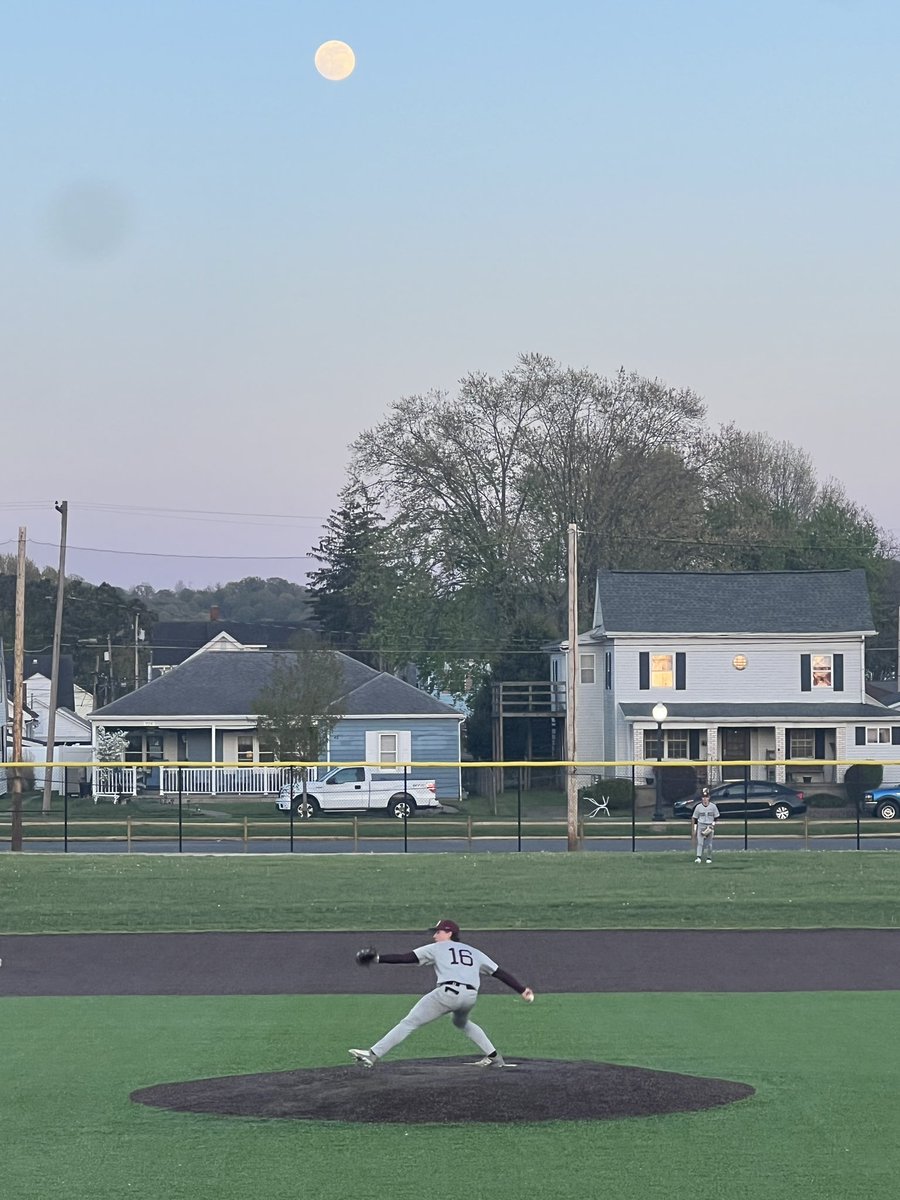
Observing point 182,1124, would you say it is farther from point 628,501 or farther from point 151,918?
A: point 628,501

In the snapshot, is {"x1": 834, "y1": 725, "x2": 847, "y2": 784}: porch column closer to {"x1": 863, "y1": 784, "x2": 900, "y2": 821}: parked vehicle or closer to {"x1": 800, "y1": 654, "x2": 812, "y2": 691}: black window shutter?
{"x1": 800, "y1": 654, "x2": 812, "y2": 691}: black window shutter

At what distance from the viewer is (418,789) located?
47.1m

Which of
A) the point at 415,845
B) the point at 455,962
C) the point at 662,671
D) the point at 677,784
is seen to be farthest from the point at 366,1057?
the point at 662,671

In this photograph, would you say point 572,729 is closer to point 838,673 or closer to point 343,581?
point 838,673

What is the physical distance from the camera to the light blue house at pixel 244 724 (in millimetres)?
57625

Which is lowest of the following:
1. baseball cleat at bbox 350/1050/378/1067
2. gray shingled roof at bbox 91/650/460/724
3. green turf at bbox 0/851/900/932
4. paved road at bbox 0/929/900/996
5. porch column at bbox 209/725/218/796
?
paved road at bbox 0/929/900/996

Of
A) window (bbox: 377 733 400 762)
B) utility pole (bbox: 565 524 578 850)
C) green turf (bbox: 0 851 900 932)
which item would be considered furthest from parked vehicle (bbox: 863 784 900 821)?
window (bbox: 377 733 400 762)

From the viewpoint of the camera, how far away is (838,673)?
5981 centimetres

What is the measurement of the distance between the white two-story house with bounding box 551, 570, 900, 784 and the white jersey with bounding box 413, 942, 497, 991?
4323 centimetres

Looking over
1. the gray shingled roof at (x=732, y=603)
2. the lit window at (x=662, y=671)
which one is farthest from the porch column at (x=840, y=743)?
the lit window at (x=662, y=671)

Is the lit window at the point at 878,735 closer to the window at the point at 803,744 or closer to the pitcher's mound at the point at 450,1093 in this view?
the window at the point at 803,744

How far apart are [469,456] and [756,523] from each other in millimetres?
17910

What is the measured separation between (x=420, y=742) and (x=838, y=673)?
58.2 ft

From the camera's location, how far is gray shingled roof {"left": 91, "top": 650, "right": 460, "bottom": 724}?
192 feet
